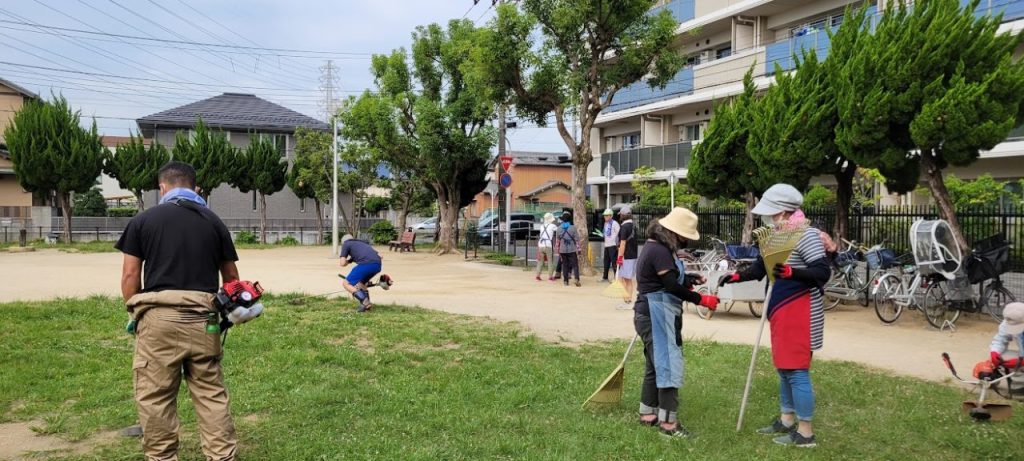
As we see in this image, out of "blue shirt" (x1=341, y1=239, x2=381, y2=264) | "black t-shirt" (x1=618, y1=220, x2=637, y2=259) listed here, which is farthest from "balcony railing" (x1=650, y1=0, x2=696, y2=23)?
"blue shirt" (x1=341, y1=239, x2=381, y2=264)

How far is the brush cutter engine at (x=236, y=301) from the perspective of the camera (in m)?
4.21

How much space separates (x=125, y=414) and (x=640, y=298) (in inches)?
148

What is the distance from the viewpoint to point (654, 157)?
99.8ft

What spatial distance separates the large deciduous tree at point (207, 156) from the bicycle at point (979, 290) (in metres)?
31.4

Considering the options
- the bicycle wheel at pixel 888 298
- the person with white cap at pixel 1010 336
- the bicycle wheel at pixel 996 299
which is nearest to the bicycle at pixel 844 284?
the bicycle wheel at pixel 888 298

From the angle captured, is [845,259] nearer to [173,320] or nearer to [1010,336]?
[1010,336]

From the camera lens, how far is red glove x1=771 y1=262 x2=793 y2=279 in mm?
4652

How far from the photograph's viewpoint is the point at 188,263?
4207 mm

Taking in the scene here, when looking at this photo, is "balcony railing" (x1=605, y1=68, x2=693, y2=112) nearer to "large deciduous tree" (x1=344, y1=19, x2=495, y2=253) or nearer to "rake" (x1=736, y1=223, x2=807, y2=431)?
"large deciduous tree" (x1=344, y1=19, x2=495, y2=253)

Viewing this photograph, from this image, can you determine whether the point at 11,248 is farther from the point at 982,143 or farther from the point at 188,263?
the point at 982,143

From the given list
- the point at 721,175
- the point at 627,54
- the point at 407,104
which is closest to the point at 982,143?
the point at 721,175

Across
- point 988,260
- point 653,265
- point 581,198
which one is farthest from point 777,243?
point 581,198

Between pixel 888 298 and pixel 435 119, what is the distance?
55.9 feet

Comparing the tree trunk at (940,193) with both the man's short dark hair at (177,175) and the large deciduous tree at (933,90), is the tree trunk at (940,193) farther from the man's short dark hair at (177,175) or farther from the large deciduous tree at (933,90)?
the man's short dark hair at (177,175)
